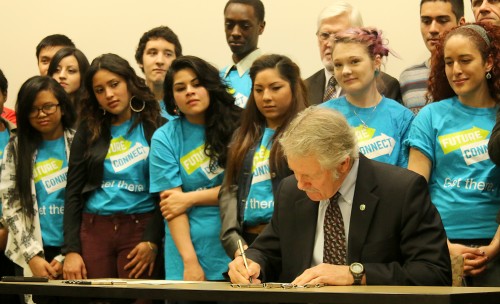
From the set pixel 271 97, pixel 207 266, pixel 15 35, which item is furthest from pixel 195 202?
pixel 15 35

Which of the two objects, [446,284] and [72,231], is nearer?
[446,284]

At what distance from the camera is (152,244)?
4.56 metres

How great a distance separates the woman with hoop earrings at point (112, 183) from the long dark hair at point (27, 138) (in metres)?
0.23

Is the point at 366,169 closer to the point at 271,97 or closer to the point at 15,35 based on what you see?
the point at 271,97

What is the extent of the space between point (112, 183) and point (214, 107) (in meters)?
0.64

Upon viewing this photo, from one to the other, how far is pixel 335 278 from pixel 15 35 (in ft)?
15.5

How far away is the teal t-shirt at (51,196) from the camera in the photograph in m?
4.91

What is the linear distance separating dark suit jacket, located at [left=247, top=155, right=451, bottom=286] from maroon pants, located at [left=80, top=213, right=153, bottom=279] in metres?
1.29

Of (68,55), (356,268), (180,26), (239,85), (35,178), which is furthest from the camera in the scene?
(180,26)

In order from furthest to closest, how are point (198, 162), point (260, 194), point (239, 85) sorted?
1. point (239, 85)
2. point (198, 162)
3. point (260, 194)

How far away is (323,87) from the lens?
190 inches

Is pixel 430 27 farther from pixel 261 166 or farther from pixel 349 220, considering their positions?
pixel 349 220

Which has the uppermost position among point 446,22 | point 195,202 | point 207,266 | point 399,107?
point 446,22

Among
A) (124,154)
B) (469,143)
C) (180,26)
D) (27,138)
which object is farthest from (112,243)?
(180,26)
